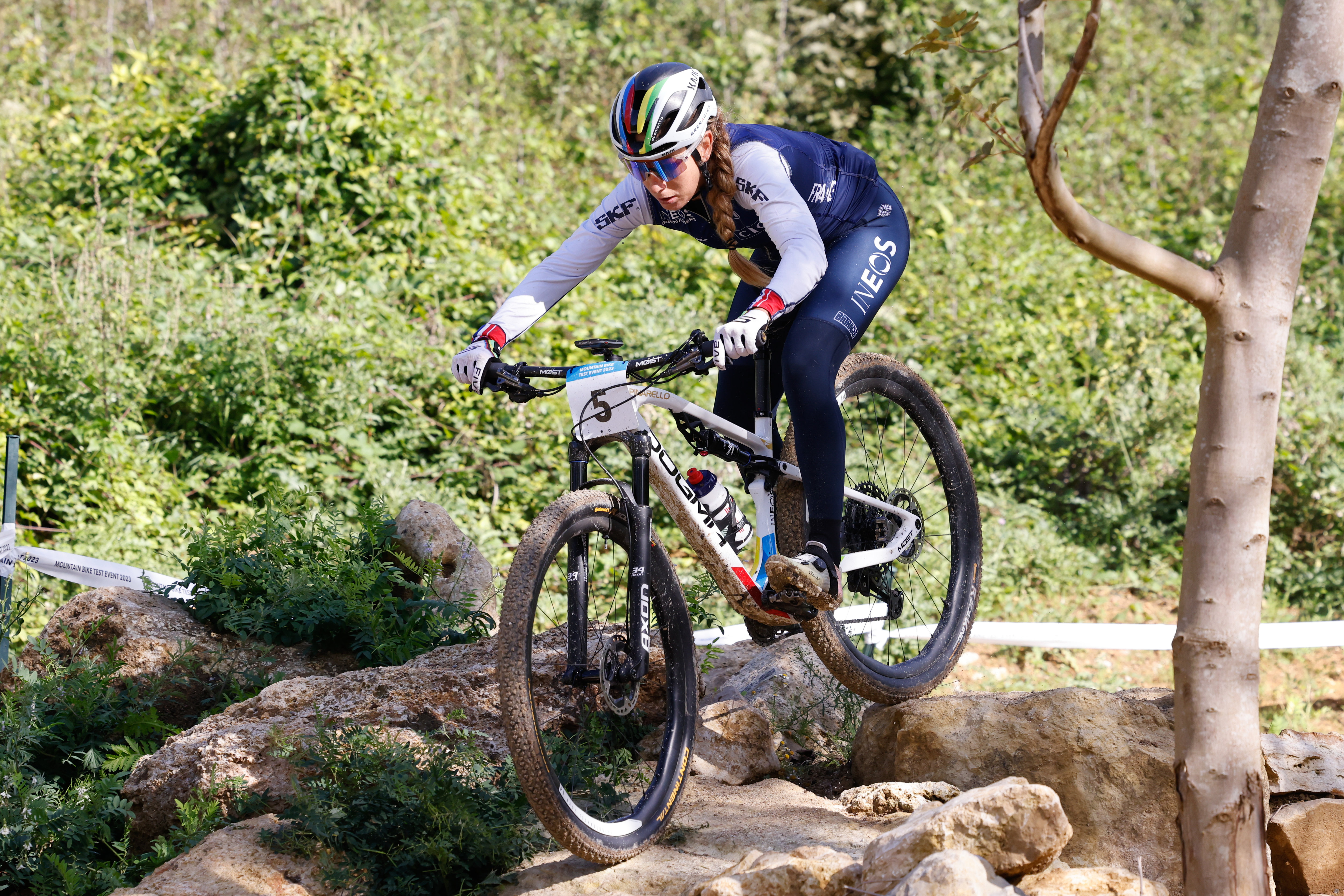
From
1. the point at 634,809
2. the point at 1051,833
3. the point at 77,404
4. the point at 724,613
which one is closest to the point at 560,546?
the point at 634,809

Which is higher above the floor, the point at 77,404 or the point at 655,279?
the point at 655,279

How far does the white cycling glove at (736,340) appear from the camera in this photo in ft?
10.2

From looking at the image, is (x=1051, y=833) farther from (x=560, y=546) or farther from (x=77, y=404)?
(x=77, y=404)

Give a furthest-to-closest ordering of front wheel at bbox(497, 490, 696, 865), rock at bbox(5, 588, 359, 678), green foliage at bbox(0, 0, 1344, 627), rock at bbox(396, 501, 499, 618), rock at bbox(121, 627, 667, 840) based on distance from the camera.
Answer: green foliage at bbox(0, 0, 1344, 627)
rock at bbox(396, 501, 499, 618)
rock at bbox(5, 588, 359, 678)
rock at bbox(121, 627, 667, 840)
front wheel at bbox(497, 490, 696, 865)

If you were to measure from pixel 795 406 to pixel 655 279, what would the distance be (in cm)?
545

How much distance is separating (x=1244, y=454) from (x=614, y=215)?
2.04 meters

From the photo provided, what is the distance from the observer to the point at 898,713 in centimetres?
384

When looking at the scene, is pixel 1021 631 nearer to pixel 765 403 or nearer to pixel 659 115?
pixel 765 403

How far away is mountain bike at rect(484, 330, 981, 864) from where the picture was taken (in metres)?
3.02

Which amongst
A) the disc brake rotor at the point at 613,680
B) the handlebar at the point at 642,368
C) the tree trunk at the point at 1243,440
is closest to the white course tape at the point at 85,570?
the handlebar at the point at 642,368

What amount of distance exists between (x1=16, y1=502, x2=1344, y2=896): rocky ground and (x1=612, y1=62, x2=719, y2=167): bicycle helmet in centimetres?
174

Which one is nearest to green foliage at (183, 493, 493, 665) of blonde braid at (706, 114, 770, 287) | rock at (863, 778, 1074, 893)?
blonde braid at (706, 114, 770, 287)

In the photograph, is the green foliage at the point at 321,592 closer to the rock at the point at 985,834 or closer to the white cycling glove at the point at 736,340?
the white cycling glove at the point at 736,340

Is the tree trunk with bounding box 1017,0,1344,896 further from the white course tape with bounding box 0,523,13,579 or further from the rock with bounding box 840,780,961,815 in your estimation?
the white course tape with bounding box 0,523,13,579
